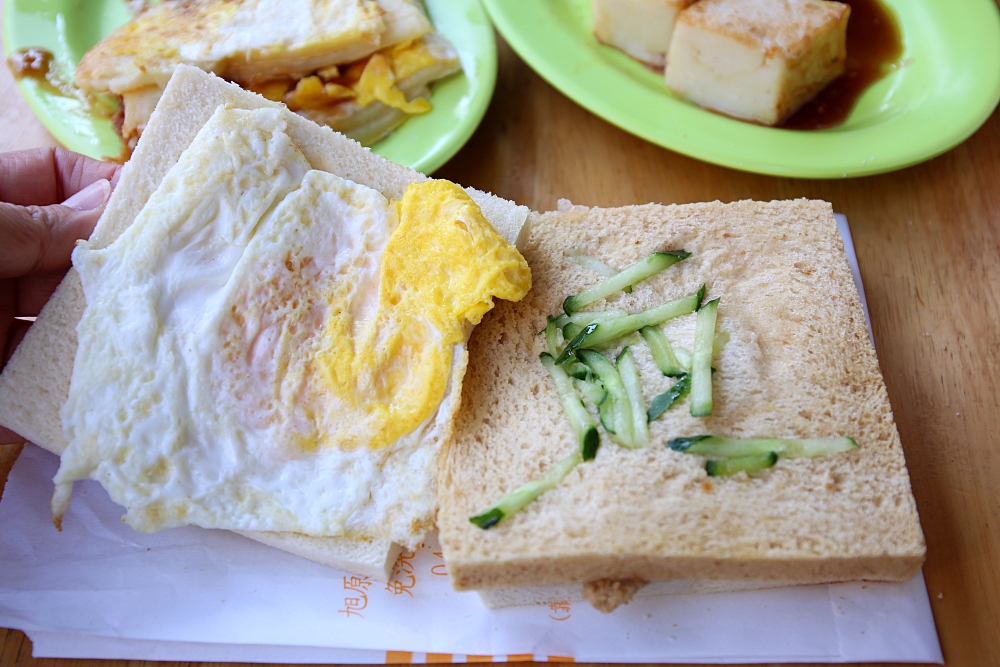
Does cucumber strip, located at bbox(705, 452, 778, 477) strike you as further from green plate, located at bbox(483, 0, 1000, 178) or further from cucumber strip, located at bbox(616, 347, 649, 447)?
green plate, located at bbox(483, 0, 1000, 178)

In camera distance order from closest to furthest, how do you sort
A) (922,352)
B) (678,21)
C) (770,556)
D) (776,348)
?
1. (770,556)
2. (776,348)
3. (922,352)
4. (678,21)

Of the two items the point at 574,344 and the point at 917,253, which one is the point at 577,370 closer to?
the point at 574,344

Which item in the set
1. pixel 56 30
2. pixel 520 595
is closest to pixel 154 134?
pixel 56 30

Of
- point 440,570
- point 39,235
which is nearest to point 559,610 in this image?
point 440,570

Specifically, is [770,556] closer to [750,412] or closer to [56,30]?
[750,412]

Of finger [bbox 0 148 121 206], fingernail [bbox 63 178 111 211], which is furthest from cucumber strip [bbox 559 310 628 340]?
finger [bbox 0 148 121 206]

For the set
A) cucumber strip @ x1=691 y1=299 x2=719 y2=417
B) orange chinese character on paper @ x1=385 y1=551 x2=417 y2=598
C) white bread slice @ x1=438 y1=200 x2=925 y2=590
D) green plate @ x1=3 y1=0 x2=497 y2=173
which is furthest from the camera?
green plate @ x1=3 y1=0 x2=497 y2=173
